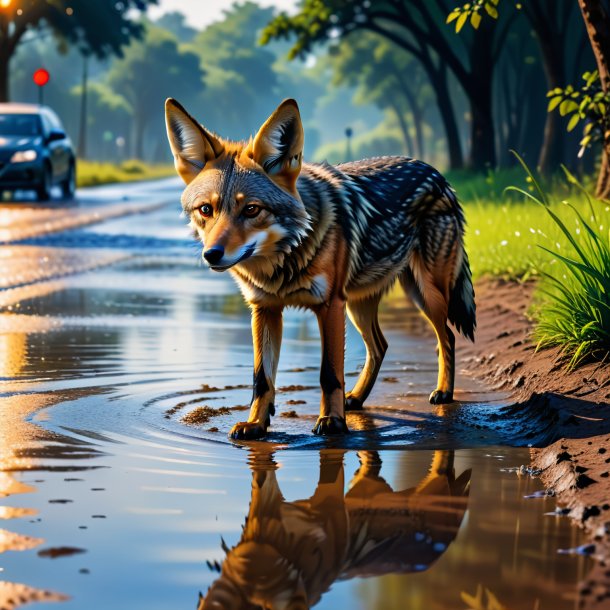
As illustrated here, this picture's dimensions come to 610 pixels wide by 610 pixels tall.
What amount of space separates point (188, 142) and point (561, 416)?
2514 millimetres

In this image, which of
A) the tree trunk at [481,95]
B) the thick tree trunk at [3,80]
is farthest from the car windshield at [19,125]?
the thick tree trunk at [3,80]

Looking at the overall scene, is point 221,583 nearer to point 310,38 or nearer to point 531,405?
point 531,405

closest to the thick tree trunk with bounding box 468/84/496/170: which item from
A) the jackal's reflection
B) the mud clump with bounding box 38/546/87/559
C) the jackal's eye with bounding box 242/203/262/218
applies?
the jackal's eye with bounding box 242/203/262/218

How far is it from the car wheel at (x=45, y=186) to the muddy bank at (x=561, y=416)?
22.0 metres

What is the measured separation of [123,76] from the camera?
122 m

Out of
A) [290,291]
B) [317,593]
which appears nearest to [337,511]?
[317,593]

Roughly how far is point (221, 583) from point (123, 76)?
4735 inches

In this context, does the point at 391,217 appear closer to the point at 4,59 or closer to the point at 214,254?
the point at 214,254

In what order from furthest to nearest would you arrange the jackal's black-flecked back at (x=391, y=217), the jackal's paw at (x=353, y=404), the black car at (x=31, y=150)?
1. the black car at (x=31, y=150)
2. the jackal's paw at (x=353, y=404)
3. the jackal's black-flecked back at (x=391, y=217)

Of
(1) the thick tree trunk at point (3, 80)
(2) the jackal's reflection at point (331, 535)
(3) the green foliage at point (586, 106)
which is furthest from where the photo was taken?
(1) the thick tree trunk at point (3, 80)

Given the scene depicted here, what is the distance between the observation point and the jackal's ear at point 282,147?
740cm

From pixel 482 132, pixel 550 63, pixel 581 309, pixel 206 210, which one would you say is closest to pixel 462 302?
pixel 581 309

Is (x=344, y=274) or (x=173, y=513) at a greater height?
(x=344, y=274)

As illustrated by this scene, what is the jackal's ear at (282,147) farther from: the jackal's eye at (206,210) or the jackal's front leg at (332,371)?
the jackal's front leg at (332,371)
